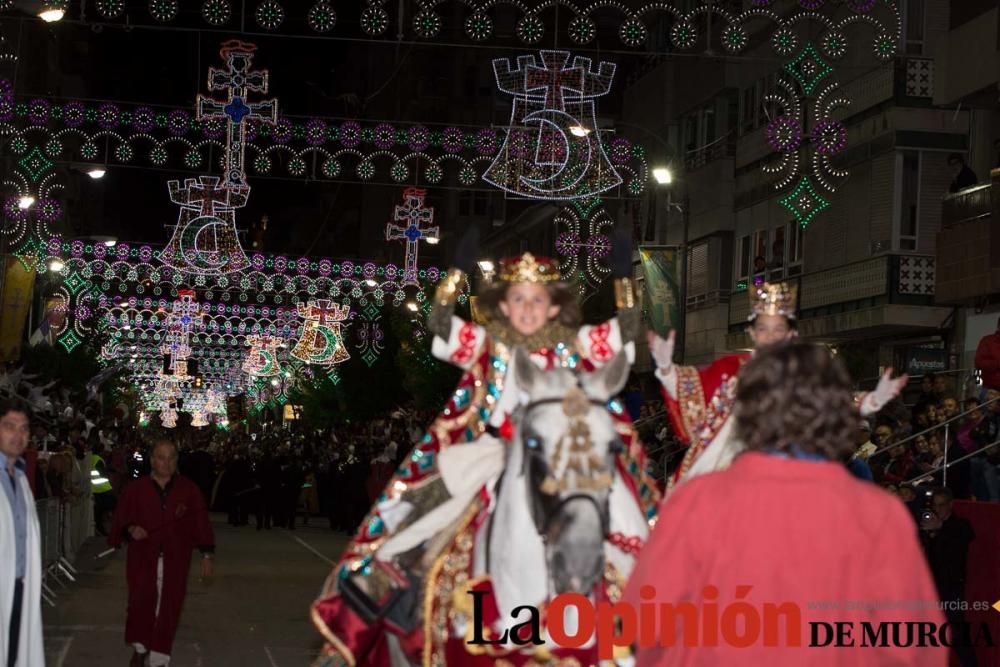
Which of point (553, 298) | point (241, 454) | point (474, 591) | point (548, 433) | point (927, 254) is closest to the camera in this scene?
point (548, 433)

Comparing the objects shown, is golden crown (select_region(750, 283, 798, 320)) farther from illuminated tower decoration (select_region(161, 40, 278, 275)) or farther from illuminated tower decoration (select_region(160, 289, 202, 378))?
illuminated tower decoration (select_region(160, 289, 202, 378))

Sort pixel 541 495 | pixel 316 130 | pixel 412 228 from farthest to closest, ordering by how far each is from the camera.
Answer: pixel 412 228
pixel 316 130
pixel 541 495

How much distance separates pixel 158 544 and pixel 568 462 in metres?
7.02

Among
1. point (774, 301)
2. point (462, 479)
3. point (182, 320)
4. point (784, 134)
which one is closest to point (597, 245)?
point (784, 134)

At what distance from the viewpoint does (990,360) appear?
1655 cm

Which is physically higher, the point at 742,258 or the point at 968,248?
the point at 742,258

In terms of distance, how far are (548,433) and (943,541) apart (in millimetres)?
8040

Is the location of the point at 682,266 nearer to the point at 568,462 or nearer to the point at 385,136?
the point at 385,136

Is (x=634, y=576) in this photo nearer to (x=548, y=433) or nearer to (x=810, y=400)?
(x=810, y=400)

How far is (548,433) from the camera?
698cm

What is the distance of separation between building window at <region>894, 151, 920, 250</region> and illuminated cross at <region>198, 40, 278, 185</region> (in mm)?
12476

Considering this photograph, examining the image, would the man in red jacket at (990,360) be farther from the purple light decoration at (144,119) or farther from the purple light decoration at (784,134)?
the purple light decoration at (144,119)

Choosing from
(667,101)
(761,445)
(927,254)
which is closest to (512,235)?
(667,101)

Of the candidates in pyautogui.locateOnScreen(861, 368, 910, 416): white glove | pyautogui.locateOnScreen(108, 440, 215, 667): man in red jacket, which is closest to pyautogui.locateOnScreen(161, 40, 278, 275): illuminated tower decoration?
pyautogui.locateOnScreen(108, 440, 215, 667): man in red jacket
